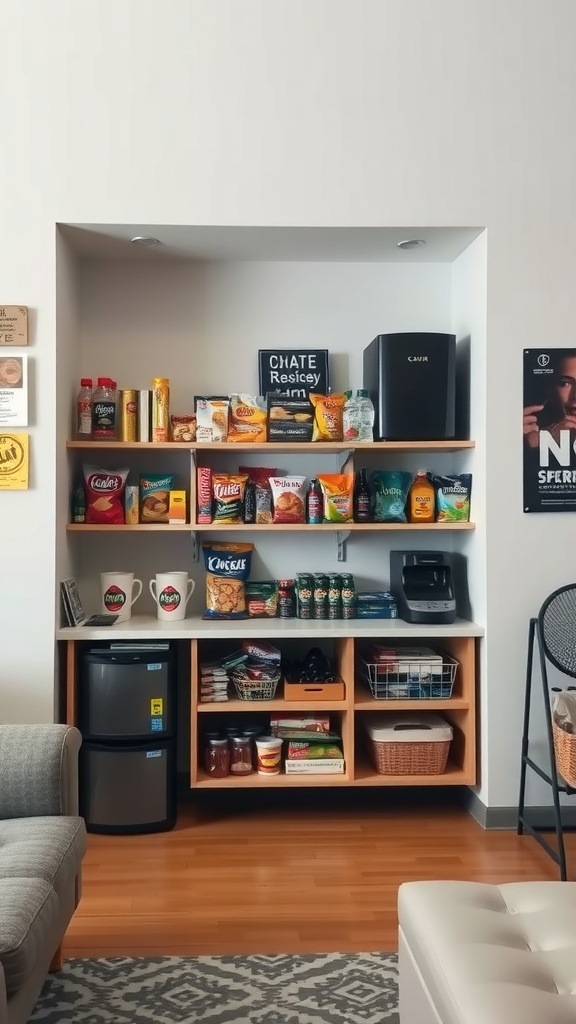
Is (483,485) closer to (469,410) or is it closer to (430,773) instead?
(469,410)

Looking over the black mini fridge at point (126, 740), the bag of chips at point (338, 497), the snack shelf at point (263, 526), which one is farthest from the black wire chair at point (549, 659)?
the black mini fridge at point (126, 740)

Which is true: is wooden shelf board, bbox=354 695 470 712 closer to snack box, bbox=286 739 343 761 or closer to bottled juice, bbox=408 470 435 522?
snack box, bbox=286 739 343 761

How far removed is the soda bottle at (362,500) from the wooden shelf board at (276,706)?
0.75 meters

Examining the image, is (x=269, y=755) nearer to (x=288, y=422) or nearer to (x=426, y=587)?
(x=426, y=587)

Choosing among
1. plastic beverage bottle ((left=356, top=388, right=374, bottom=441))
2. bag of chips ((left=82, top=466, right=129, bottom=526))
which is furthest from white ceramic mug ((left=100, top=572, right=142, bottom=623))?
plastic beverage bottle ((left=356, top=388, right=374, bottom=441))

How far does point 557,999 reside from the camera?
1527 millimetres

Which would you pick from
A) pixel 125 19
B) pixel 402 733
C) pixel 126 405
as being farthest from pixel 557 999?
pixel 125 19

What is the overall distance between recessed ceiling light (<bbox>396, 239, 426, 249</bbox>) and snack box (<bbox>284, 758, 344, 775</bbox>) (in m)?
2.05

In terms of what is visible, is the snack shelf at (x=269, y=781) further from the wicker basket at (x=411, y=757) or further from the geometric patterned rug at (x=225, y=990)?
the geometric patterned rug at (x=225, y=990)

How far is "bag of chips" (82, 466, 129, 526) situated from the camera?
12.0 feet

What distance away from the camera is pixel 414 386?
11.6ft

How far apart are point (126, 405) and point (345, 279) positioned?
111 cm

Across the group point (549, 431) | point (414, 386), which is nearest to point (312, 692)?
point (414, 386)

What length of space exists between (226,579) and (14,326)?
1264mm
